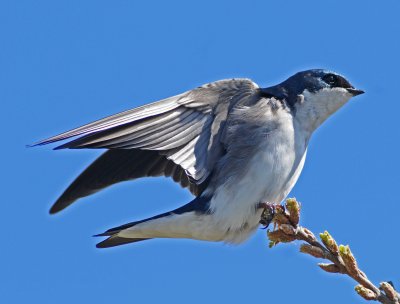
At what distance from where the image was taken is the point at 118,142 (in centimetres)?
490

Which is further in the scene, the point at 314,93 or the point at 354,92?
the point at 354,92

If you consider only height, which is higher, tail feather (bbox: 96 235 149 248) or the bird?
the bird

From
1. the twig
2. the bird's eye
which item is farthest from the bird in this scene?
the twig

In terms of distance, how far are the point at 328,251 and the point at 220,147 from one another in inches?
83.0

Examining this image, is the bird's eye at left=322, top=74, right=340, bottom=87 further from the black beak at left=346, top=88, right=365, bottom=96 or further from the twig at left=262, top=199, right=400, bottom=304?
the twig at left=262, top=199, right=400, bottom=304

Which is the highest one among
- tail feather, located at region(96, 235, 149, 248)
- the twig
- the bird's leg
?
tail feather, located at region(96, 235, 149, 248)

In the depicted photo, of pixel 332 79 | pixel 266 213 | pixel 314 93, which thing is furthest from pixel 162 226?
pixel 332 79

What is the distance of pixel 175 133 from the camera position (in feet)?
17.2

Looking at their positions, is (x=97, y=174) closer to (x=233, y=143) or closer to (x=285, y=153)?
(x=233, y=143)

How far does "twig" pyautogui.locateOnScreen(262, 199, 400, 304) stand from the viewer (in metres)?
2.99

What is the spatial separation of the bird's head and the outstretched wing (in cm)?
33

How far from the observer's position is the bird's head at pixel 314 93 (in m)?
5.52

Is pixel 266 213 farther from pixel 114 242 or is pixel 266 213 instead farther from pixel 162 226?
pixel 114 242

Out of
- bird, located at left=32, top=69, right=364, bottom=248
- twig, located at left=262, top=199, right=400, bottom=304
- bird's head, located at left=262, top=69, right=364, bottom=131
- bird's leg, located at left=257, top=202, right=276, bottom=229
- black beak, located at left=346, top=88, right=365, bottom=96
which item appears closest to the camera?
twig, located at left=262, top=199, right=400, bottom=304
